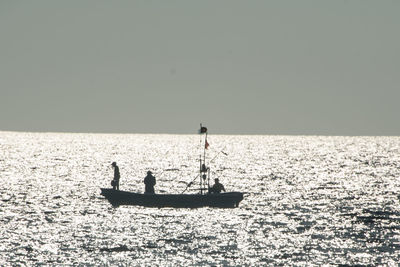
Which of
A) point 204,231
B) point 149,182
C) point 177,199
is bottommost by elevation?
point 204,231

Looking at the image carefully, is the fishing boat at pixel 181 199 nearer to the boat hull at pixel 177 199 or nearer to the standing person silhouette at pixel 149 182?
the boat hull at pixel 177 199

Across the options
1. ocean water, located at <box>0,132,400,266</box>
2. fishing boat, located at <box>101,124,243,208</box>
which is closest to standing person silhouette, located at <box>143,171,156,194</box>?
fishing boat, located at <box>101,124,243,208</box>

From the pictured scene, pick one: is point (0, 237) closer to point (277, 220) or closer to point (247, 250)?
point (247, 250)

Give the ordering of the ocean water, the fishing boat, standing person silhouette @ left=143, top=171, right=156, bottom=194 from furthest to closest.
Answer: the fishing boat < standing person silhouette @ left=143, top=171, right=156, bottom=194 < the ocean water

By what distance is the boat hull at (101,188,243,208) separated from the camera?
48.5m

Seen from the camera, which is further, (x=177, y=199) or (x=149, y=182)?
(x=177, y=199)

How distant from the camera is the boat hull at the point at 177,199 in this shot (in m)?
48.5

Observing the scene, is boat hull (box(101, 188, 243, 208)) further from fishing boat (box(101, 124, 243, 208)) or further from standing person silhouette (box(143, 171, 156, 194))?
standing person silhouette (box(143, 171, 156, 194))

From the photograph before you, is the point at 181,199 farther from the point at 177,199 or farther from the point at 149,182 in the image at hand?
the point at 149,182

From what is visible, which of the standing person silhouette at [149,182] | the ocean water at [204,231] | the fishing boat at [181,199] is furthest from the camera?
the fishing boat at [181,199]

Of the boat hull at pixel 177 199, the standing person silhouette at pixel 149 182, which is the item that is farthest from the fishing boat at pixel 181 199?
the standing person silhouette at pixel 149 182

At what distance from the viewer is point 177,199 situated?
48.6m

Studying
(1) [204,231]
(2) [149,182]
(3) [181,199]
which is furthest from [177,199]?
(1) [204,231]

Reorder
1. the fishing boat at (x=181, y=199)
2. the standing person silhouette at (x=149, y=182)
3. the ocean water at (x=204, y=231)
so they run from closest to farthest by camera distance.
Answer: the ocean water at (x=204, y=231)
the standing person silhouette at (x=149, y=182)
the fishing boat at (x=181, y=199)
